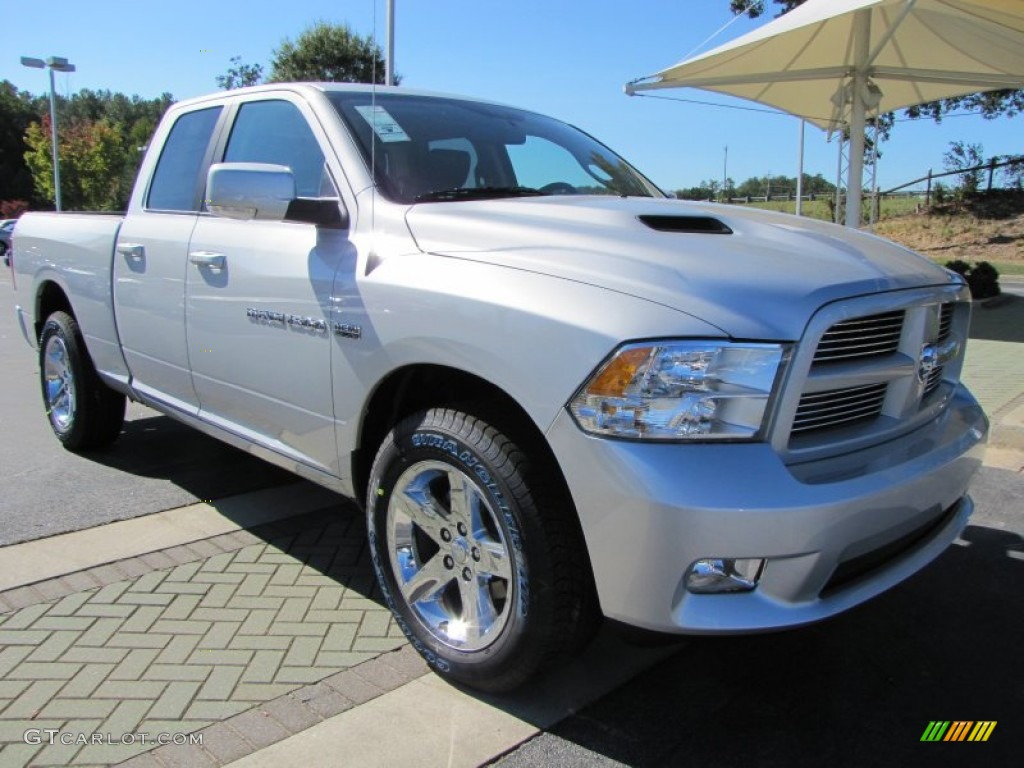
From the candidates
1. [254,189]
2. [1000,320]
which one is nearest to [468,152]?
[254,189]

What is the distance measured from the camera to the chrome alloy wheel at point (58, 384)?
16.2 feet

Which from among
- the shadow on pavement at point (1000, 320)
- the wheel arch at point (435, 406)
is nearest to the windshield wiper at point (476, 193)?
the wheel arch at point (435, 406)

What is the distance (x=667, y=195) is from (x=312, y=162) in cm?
187

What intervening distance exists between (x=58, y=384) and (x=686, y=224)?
14.1 feet

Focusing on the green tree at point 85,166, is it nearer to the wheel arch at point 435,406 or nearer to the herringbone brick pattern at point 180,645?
the herringbone brick pattern at point 180,645

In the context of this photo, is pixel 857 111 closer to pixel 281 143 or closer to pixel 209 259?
pixel 281 143

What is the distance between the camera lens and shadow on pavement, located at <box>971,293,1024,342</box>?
32.6 ft

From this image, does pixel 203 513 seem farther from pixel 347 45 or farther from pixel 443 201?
pixel 347 45

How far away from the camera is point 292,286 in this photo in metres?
2.97

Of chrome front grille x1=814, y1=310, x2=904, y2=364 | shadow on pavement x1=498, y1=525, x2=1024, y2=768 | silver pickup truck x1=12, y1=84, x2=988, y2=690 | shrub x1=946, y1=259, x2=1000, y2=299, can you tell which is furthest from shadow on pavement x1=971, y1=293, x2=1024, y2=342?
chrome front grille x1=814, y1=310, x2=904, y2=364

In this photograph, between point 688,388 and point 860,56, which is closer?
point 688,388

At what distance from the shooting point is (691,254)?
2254mm

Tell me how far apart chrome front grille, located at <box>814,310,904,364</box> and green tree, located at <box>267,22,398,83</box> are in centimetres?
1707

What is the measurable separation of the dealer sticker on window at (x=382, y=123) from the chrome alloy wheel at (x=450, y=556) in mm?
1328
